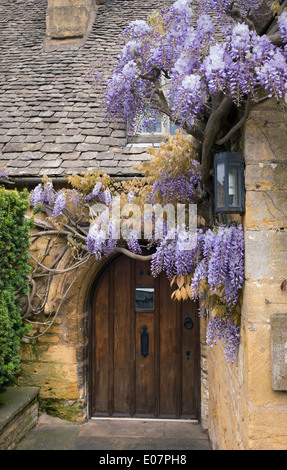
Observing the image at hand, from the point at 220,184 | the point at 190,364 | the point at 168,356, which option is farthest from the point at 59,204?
the point at 190,364

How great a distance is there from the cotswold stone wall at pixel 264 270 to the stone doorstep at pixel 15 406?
265 centimetres

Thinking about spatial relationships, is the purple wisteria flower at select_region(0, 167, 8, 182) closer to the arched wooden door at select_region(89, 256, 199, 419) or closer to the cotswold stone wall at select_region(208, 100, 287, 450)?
the arched wooden door at select_region(89, 256, 199, 419)

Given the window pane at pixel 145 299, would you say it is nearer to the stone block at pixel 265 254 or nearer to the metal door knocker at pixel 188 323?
the metal door knocker at pixel 188 323

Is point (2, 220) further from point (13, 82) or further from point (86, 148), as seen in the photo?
point (13, 82)

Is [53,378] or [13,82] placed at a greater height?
[13,82]

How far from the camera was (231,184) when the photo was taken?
2.19 meters

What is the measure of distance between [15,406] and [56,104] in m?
4.10

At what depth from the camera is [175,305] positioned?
5191 millimetres

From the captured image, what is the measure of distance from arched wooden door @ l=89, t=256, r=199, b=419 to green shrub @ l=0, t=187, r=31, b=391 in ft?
4.05

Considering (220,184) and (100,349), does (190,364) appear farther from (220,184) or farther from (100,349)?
(220,184)

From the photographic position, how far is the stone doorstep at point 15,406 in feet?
12.6

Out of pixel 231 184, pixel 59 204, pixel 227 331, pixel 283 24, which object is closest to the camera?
pixel 283 24

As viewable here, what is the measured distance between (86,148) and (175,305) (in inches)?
94.8
